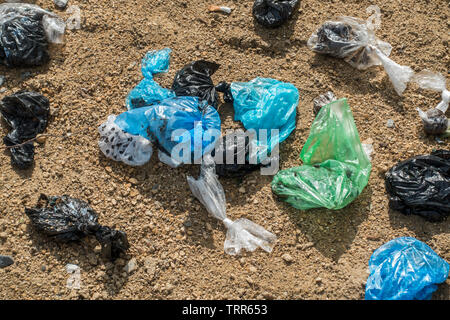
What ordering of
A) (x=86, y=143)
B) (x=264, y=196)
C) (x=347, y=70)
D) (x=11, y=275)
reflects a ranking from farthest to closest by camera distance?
(x=347, y=70), (x=86, y=143), (x=264, y=196), (x=11, y=275)

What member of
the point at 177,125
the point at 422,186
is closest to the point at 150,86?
the point at 177,125

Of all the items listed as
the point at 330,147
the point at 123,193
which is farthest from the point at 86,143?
the point at 330,147

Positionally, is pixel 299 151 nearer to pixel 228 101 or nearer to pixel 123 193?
pixel 228 101

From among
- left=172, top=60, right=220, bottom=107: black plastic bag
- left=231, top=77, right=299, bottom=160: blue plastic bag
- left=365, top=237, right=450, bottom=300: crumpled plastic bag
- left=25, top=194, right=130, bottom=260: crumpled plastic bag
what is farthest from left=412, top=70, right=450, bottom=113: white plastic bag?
left=25, top=194, right=130, bottom=260: crumpled plastic bag

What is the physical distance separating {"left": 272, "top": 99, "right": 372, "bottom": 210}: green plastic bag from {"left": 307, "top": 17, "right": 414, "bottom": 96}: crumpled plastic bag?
28.4 inches

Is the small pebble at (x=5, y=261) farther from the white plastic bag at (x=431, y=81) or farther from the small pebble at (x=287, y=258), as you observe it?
the white plastic bag at (x=431, y=81)

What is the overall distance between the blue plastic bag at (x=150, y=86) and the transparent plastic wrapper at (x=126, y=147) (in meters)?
0.31

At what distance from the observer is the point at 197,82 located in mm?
3629

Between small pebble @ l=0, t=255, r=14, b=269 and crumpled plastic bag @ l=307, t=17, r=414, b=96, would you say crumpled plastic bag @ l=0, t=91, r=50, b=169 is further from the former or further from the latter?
crumpled plastic bag @ l=307, t=17, r=414, b=96

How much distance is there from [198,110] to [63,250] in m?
1.43

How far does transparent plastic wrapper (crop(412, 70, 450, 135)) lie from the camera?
3.49m

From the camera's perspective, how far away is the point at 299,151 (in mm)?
3518

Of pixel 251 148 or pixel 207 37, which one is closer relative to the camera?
pixel 251 148

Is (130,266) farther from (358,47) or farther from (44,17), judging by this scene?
(358,47)
